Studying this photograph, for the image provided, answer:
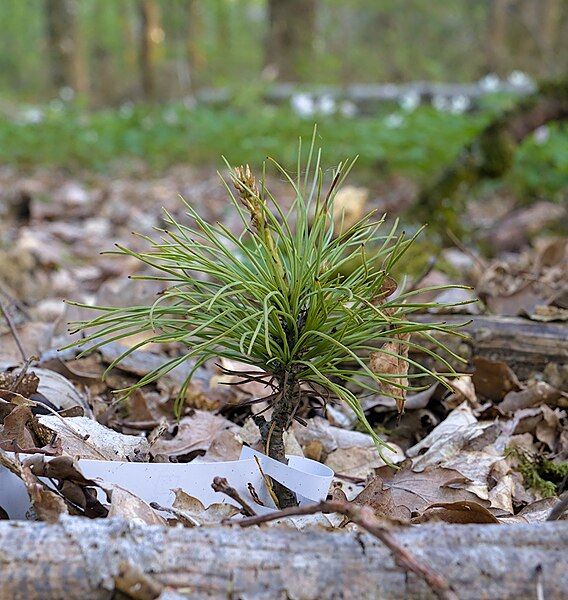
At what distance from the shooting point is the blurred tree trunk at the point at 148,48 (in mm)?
17409

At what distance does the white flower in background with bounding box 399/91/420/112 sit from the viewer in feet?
29.9

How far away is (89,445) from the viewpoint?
1522 millimetres

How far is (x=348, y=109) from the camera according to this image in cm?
987

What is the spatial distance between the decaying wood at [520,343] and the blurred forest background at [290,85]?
2.49 metres

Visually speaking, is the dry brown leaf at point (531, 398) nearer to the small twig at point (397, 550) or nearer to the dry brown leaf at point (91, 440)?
the dry brown leaf at point (91, 440)

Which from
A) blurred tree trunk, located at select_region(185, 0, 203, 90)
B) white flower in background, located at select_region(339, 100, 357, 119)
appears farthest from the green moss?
blurred tree trunk, located at select_region(185, 0, 203, 90)

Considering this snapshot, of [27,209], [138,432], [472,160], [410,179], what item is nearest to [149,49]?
[410,179]

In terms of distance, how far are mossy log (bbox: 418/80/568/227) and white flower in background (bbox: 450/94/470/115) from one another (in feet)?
12.8

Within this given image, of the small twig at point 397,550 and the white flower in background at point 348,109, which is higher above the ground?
the small twig at point 397,550

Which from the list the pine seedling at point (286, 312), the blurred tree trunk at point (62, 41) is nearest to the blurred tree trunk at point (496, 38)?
the blurred tree trunk at point (62, 41)

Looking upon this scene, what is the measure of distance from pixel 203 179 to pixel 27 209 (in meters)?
2.74

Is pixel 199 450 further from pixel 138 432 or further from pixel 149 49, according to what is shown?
pixel 149 49

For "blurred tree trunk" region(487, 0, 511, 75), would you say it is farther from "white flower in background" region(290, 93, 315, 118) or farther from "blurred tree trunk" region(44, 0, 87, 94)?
"blurred tree trunk" region(44, 0, 87, 94)

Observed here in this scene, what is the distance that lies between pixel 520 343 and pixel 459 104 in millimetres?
7551
